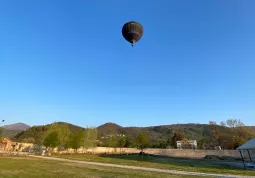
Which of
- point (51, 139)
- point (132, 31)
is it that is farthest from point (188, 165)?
point (51, 139)

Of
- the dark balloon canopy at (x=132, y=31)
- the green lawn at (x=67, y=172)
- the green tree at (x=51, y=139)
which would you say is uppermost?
the dark balloon canopy at (x=132, y=31)

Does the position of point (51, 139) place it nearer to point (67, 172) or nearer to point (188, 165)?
point (188, 165)

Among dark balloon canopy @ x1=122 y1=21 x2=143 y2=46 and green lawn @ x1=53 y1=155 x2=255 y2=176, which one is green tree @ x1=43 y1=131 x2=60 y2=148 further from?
dark balloon canopy @ x1=122 y1=21 x2=143 y2=46

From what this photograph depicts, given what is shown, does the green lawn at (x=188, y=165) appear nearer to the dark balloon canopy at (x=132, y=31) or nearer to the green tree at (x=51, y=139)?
the dark balloon canopy at (x=132, y=31)

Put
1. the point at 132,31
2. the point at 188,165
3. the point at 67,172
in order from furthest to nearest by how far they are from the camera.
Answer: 1. the point at 188,165
2. the point at 132,31
3. the point at 67,172

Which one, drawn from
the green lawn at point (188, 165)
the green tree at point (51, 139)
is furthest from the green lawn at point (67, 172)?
the green tree at point (51, 139)

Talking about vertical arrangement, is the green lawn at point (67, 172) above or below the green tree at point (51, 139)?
below

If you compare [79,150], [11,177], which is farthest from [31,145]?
[11,177]

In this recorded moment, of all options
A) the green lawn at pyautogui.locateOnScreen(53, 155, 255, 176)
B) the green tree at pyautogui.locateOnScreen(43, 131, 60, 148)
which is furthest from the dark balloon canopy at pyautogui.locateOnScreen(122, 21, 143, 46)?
the green tree at pyautogui.locateOnScreen(43, 131, 60, 148)

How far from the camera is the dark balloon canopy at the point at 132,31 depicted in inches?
714

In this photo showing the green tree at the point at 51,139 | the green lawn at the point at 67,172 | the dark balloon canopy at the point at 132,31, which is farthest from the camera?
the green tree at the point at 51,139

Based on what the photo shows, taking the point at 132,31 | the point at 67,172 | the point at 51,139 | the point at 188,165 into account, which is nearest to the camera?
the point at 67,172

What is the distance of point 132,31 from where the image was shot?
18.1m

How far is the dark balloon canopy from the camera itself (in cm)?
1812
